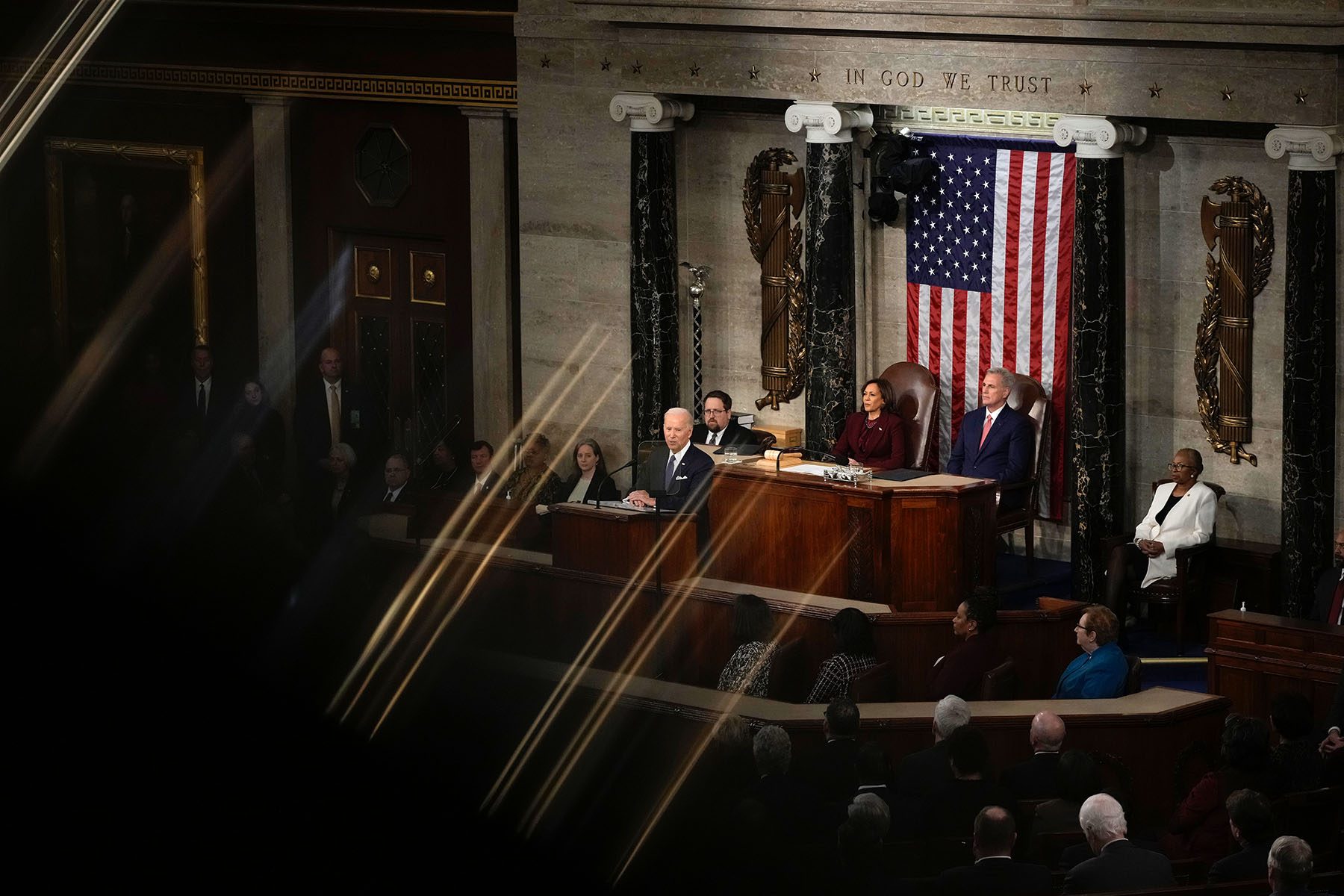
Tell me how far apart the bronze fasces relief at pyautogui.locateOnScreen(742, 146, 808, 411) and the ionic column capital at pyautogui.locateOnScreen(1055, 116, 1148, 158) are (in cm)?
229

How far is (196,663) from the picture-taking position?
10672mm

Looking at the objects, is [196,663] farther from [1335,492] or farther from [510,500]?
[1335,492]

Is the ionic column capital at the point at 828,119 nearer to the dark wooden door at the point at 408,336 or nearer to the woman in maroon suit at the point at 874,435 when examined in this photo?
the woman in maroon suit at the point at 874,435

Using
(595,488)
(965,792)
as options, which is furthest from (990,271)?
(965,792)

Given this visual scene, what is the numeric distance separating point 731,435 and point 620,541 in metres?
2.17

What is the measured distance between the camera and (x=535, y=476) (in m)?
13.5

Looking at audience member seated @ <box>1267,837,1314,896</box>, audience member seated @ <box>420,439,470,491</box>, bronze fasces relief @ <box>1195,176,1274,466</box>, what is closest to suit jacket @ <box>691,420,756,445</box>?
audience member seated @ <box>420,439,470,491</box>

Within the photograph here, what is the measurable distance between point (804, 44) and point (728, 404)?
7.93 feet

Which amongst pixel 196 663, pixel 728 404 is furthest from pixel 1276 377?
pixel 196 663

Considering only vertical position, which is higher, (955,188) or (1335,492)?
(955,188)

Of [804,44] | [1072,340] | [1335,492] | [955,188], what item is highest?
[804,44]

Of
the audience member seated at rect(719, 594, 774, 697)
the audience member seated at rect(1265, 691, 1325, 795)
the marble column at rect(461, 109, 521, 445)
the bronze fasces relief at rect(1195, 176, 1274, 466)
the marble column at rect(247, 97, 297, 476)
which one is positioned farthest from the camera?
the marble column at rect(247, 97, 297, 476)

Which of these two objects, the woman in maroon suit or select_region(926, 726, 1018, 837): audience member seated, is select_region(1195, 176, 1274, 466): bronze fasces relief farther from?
select_region(926, 726, 1018, 837): audience member seated

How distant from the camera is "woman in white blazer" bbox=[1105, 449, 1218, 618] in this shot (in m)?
11.7
